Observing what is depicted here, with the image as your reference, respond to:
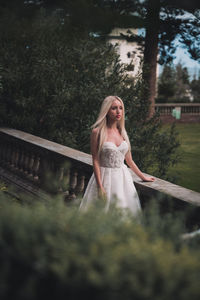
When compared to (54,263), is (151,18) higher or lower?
higher

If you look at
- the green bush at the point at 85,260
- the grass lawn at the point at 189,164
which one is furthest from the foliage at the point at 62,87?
the green bush at the point at 85,260

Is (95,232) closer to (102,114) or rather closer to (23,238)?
(23,238)

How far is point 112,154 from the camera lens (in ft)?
15.4

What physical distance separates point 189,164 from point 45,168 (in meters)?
9.02

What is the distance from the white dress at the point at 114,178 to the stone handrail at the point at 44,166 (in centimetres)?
15

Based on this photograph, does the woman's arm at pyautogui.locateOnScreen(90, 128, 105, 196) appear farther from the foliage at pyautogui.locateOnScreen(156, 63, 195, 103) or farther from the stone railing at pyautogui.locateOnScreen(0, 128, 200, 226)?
the foliage at pyautogui.locateOnScreen(156, 63, 195, 103)

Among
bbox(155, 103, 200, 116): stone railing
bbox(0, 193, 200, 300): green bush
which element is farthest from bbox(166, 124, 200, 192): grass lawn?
bbox(155, 103, 200, 116): stone railing

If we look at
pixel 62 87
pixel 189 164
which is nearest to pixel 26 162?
pixel 62 87

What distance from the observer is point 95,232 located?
5.43 ft

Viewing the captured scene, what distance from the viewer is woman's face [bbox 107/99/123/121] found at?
4.79m

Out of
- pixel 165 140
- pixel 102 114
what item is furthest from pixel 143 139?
pixel 102 114

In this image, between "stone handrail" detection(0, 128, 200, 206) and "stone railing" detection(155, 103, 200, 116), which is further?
"stone railing" detection(155, 103, 200, 116)

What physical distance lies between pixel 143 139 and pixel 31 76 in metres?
2.67

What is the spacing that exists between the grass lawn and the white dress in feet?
8.58
